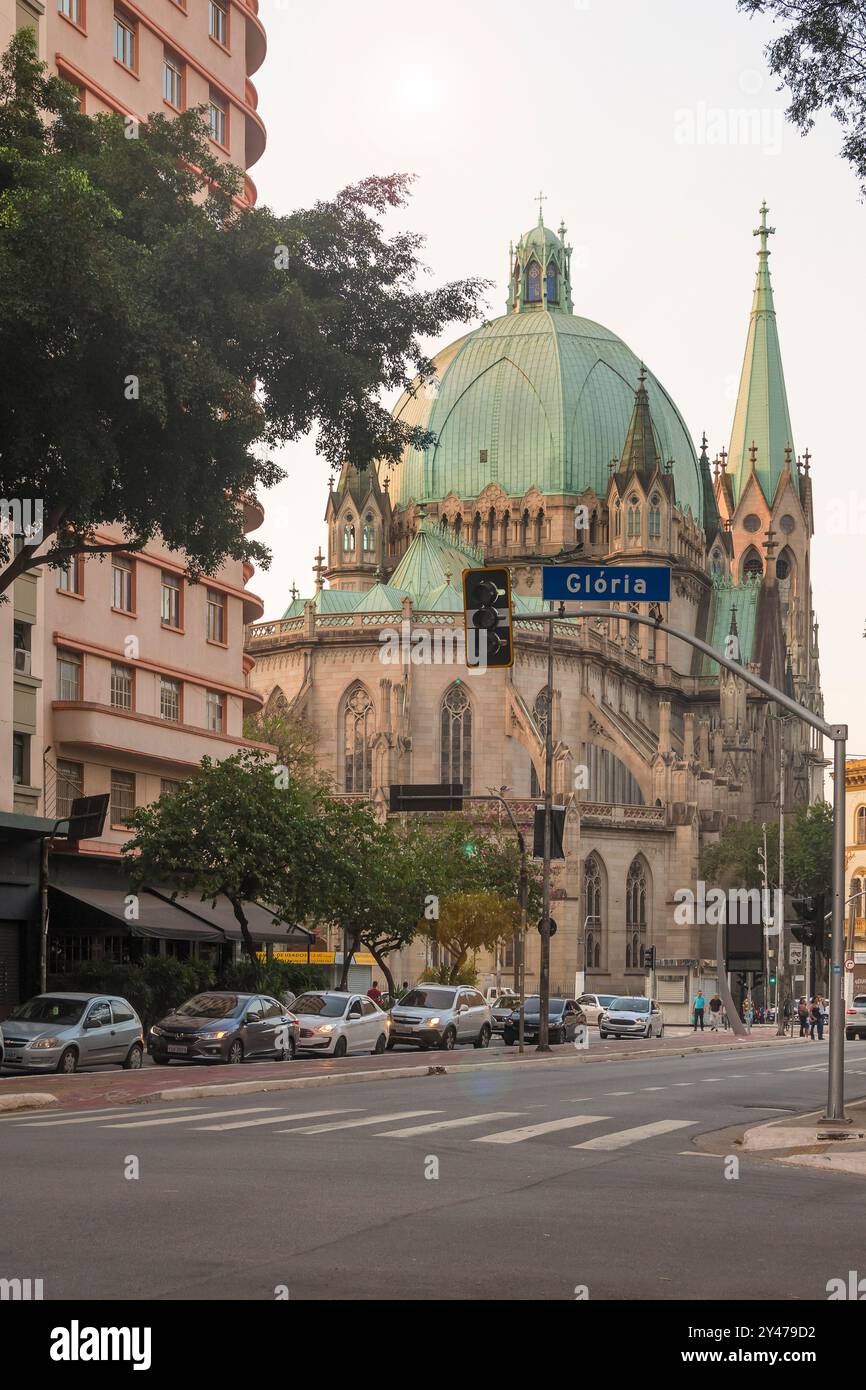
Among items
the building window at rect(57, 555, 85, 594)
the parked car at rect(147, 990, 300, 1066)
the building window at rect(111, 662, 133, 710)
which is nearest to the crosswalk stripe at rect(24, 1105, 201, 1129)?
the parked car at rect(147, 990, 300, 1066)

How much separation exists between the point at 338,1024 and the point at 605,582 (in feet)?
68.1

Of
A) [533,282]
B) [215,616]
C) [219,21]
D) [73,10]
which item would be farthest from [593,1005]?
[533,282]

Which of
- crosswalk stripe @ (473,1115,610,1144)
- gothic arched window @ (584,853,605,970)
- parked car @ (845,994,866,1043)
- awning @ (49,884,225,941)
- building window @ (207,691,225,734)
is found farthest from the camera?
gothic arched window @ (584,853,605,970)

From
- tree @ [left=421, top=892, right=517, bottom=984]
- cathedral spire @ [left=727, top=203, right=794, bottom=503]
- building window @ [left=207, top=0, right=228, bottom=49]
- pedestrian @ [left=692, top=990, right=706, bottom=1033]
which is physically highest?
cathedral spire @ [left=727, top=203, right=794, bottom=503]

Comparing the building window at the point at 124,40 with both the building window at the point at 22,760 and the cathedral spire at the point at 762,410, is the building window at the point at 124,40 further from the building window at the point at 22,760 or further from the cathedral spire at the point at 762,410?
the cathedral spire at the point at 762,410

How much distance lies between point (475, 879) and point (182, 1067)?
32108mm

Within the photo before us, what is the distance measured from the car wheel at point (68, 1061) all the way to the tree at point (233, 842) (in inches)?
436

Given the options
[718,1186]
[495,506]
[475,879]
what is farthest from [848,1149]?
[495,506]

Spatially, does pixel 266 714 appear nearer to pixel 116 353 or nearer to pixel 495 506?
pixel 495 506

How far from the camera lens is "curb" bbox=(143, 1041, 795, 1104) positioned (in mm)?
Result: 24875

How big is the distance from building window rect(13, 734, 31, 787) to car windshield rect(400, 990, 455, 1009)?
32.8 ft

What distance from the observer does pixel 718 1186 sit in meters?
15.1

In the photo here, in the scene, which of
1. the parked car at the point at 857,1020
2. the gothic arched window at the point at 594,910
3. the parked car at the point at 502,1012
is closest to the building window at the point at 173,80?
the parked car at the point at 502,1012

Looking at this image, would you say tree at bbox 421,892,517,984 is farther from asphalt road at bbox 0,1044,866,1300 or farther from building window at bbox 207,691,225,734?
asphalt road at bbox 0,1044,866,1300
